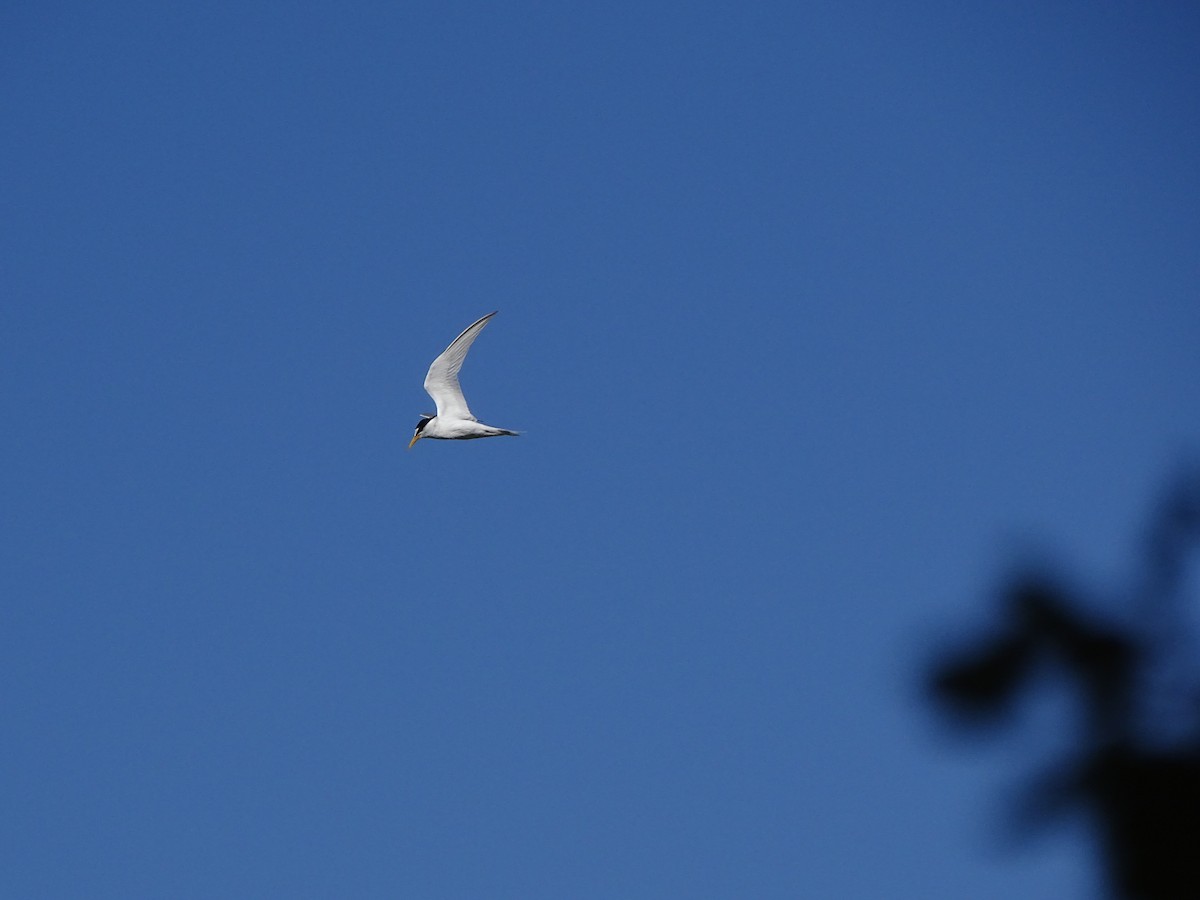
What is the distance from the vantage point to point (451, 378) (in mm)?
33156

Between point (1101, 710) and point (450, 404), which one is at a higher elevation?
point (450, 404)

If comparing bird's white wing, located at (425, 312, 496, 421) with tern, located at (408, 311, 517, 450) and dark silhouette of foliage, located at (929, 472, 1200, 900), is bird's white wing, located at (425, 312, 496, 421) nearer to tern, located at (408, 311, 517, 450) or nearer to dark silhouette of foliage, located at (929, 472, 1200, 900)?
tern, located at (408, 311, 517, 450)

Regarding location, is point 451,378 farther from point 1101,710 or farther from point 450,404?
point 1101,710

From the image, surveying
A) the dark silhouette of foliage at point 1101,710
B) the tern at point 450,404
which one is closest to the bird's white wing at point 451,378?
the tern at point 450,404

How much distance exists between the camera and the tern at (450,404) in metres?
32.5

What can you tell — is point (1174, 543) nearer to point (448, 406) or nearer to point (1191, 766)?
point (1191, 766)

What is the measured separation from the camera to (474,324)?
31109 millimetres

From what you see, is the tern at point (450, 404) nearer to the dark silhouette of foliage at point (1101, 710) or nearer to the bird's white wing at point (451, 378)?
the bird's white wing at point (451, 378)

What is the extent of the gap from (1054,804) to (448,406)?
27.9 metres

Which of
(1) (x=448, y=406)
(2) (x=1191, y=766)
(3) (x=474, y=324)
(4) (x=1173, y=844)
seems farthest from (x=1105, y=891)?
(1) (x=448, y=406)

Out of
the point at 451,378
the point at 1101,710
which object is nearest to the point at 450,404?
the point at 451,378

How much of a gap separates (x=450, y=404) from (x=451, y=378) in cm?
92

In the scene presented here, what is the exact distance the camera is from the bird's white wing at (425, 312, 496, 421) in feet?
105

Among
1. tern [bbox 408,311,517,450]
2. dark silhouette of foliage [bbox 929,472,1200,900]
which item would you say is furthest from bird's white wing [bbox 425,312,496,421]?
dark silhouette of foliage [bbox 929,472,1200,900]
